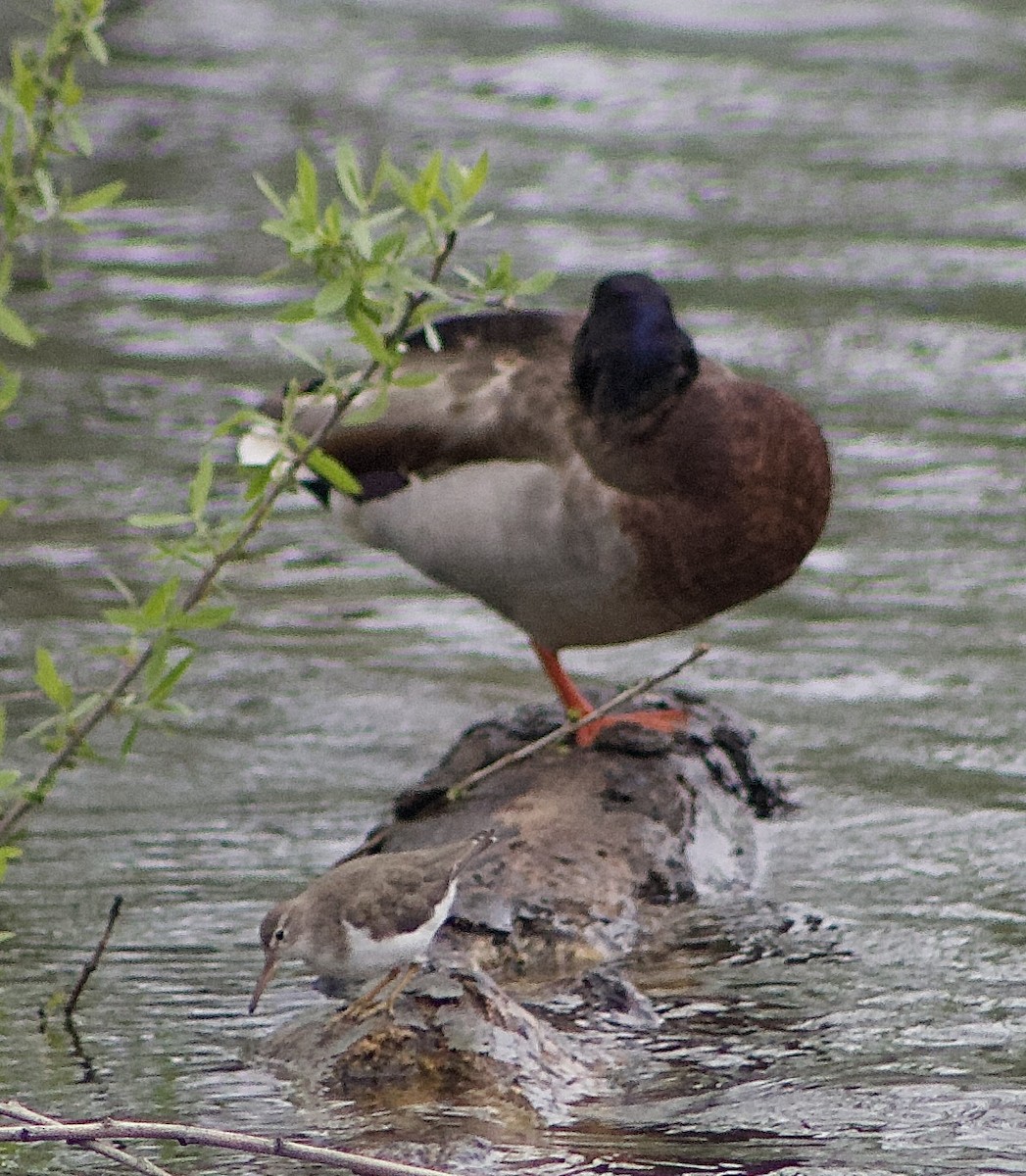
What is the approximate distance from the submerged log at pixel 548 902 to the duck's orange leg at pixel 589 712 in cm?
3

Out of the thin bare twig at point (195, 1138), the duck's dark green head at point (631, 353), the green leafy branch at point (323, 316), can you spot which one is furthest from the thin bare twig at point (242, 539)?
the duck's dark green head at point (631, 353)

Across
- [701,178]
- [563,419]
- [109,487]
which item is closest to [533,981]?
[563,419]

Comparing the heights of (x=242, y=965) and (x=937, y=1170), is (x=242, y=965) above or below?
below

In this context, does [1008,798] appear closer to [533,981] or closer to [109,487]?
[533,981]

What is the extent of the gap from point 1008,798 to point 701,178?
7.78 m

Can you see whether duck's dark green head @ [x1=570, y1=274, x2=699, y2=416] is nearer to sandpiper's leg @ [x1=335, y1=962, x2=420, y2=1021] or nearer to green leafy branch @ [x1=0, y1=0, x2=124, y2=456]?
sandpiper's leg @ [x1=335, y1=962, x2=420, y2=1021]

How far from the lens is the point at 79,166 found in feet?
45.6

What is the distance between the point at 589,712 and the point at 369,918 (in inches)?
60.5

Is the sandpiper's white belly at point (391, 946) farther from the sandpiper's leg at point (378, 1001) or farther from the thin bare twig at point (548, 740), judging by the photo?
the thin bare twig at point (548, 740)

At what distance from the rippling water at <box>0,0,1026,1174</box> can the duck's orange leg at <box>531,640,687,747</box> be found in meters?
0.39

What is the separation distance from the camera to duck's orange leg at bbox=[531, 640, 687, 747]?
5.95 m

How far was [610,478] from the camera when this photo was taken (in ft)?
19.3

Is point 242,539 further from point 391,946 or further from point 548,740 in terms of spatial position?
point 548,740

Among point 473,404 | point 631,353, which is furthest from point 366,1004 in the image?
point 473,404
